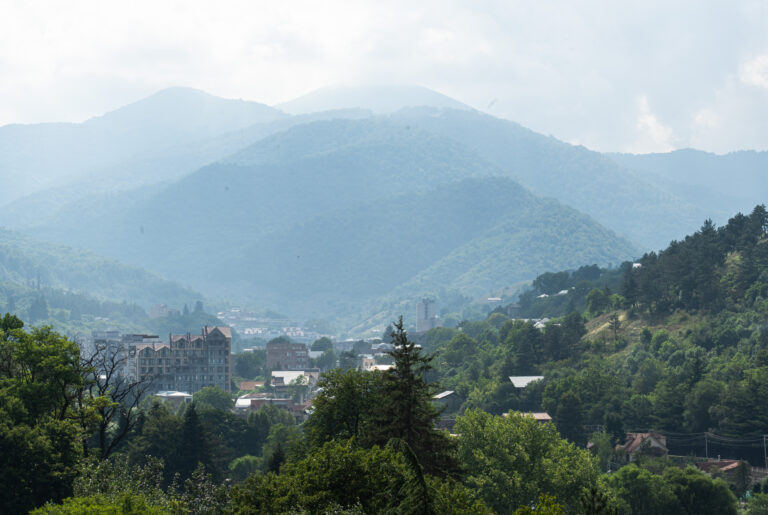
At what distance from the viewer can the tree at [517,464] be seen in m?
66.4

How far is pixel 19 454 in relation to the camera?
49.2 metres

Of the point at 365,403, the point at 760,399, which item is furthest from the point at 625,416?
the point at 365,403

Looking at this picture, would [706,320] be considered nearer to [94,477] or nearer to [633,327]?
[633,327]

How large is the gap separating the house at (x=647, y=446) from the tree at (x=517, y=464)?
131 ft

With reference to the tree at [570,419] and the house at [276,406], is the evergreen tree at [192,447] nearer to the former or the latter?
the tree at [570,419]

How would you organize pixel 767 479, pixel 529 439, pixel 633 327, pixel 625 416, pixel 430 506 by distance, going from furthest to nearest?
pixel 633 327
pixel 625 416
pixel 767 479
pixel 529 439
pixel 430 506

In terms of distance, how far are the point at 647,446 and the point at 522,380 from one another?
44.0 meters

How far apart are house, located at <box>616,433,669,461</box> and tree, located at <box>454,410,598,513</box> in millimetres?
39865

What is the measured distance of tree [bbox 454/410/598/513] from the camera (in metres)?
66.4

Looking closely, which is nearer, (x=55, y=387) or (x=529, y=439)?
(x=55, y=387)

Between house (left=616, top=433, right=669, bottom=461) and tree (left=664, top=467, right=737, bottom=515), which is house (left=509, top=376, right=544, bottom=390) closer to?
house (left=616, top=433, right=669, bottom=461)

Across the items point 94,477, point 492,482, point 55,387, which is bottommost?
point 492,482

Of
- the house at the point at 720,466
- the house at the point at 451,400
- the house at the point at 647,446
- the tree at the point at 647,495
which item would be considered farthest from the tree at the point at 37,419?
the house at the point at 451,400

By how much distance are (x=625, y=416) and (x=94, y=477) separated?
8578 centimetres
